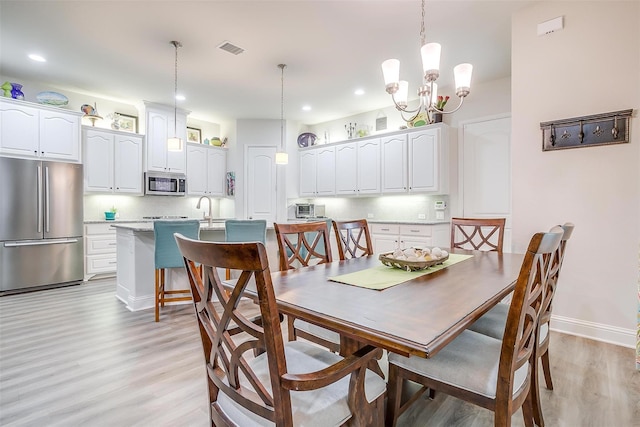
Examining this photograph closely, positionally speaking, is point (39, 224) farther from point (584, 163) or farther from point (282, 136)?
point (584, 163)

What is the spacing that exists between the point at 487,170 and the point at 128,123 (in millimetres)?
5837

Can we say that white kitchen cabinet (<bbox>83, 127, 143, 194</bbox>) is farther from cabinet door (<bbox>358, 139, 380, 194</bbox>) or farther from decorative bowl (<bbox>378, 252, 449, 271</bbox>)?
decorative bowl (<bbox>378, 252, 449, 271</bbox>)

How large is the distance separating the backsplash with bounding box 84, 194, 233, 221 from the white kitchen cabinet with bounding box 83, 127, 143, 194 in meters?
0.37

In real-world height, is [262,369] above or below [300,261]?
below

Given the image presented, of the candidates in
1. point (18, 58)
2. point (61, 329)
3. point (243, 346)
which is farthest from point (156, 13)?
point (243, 346)

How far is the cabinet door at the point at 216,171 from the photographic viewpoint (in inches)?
248

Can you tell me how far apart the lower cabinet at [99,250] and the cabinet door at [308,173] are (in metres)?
3.36

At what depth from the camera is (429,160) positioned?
4516 mm

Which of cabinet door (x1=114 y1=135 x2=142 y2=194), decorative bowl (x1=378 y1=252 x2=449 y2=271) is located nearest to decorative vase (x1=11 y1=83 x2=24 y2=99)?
cabinet door (x1=114 y1=135 x2=142 y2=194)

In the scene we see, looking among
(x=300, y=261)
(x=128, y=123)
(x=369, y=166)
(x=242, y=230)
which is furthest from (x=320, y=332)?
(x=128, y=123)

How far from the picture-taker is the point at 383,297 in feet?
3.92

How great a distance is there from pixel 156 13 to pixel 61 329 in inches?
117

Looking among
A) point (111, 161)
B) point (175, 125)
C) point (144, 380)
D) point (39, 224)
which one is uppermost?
point (175, 125)

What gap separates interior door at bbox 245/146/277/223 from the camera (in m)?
6.20
